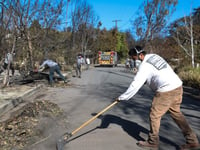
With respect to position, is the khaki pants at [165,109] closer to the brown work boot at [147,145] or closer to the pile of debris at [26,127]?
the brown work boot at [147,145]

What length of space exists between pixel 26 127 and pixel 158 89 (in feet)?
9.36

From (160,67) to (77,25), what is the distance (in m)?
32.8

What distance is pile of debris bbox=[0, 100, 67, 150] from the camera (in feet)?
16.0

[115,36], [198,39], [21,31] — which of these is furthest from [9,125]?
[115,36]

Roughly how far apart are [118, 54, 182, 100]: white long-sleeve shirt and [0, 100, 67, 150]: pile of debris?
2.02m

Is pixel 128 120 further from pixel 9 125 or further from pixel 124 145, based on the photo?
pixel 9 125

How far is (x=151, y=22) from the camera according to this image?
26484mm

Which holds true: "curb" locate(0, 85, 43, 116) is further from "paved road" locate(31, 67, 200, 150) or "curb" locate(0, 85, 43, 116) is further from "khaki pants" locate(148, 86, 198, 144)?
"khaki pants" locate(148, 86, 198, 144)

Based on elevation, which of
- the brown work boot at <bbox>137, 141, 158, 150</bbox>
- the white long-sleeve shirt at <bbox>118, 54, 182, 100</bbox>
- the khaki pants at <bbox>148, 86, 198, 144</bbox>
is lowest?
the brown work boot at <bbox>137, 141, 158, 150</bbox>

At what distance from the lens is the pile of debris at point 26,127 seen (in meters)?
4.86

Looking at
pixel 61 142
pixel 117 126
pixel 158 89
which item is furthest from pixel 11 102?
pixel 158 89

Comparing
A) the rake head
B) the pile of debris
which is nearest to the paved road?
the rake head

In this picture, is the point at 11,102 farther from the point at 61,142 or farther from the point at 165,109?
the point at 165,109

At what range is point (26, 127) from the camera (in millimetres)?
5676
